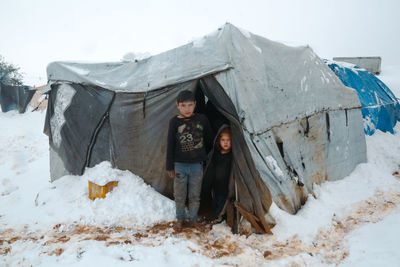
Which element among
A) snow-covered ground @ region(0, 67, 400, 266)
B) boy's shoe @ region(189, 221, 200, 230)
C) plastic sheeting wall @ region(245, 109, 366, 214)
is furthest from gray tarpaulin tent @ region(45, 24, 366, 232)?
boy's shoe @ region(189, 221, 200, 230)

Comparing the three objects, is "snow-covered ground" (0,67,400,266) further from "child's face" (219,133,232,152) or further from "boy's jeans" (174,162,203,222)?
"child's face" (219,133,232,152)

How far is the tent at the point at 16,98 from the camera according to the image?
46.1 feet

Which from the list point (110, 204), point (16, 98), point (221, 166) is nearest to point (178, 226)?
point (221, 166)

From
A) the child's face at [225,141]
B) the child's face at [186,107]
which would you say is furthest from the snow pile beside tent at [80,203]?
the child's face at [186,107]

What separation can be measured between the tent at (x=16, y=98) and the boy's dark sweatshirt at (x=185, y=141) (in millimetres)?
15123

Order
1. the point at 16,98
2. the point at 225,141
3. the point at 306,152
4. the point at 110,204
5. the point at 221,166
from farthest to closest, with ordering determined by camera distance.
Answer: the point at 16,98 → the point at 306,152 → the point at 110,204 → the point at 221,166 → the point at 225,141

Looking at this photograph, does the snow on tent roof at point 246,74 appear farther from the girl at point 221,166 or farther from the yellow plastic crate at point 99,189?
the yellow plastic crate at point 99,189

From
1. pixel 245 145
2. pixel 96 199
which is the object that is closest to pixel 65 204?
pixel 96 199

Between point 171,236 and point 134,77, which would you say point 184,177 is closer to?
point 171,236

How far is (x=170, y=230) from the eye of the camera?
294cm

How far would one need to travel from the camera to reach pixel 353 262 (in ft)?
7.32

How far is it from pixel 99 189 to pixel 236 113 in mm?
2468

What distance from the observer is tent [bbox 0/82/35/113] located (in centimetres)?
1404

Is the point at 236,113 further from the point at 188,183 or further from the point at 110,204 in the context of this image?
the point at 110,204
